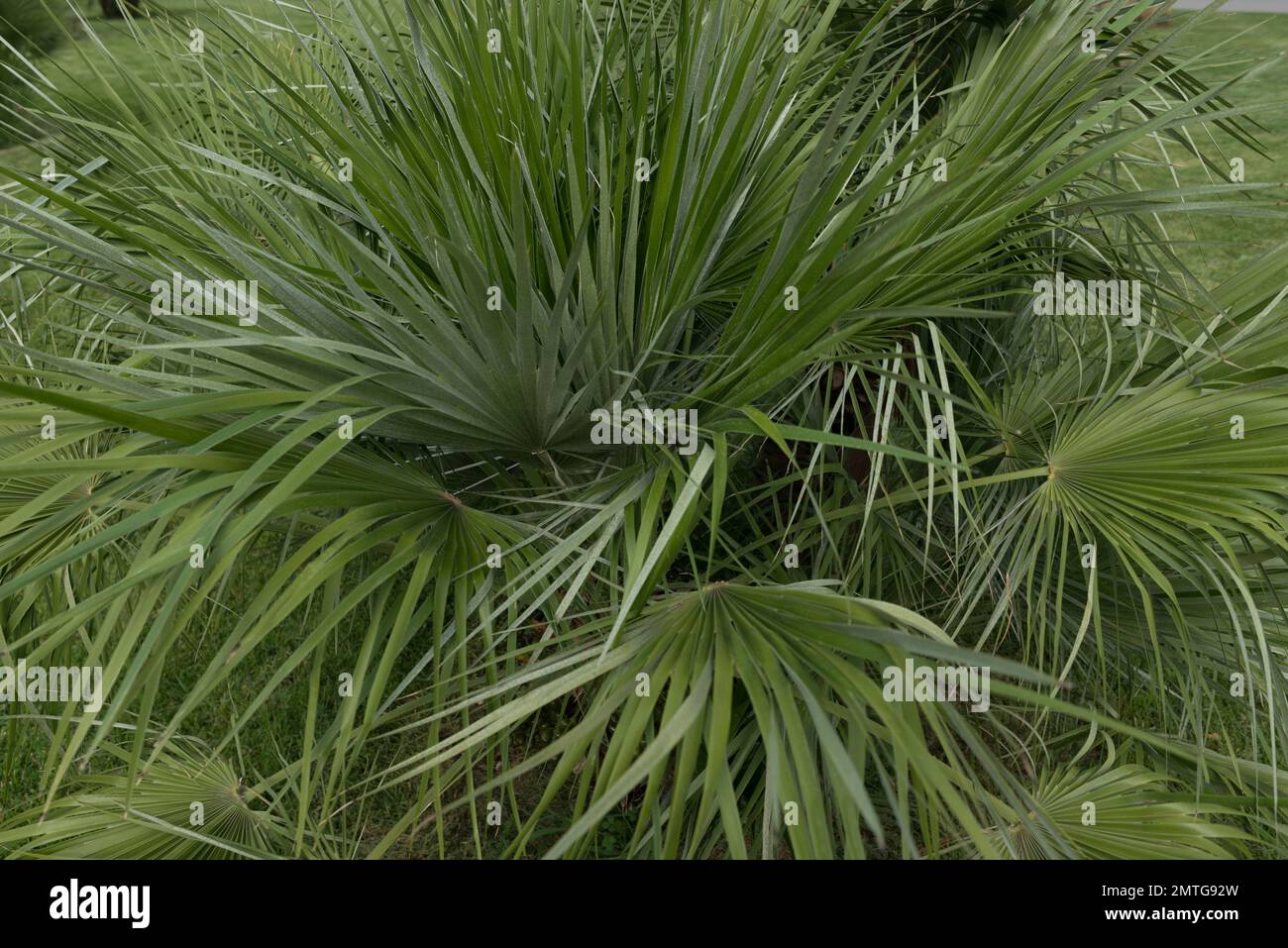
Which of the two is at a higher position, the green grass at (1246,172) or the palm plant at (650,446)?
the green grass at (1246,172)

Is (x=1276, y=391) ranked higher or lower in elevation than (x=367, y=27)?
lower

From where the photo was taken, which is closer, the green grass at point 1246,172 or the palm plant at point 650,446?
the palm plant at point 650,446

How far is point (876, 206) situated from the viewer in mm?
2301

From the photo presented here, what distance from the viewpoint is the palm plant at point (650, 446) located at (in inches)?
56.6

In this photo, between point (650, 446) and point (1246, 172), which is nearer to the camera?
point (650, 446)

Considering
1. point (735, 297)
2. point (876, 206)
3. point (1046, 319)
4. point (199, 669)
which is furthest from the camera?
point (199, 669)

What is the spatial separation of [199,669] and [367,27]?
88.2 inches

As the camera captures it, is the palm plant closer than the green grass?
Yes

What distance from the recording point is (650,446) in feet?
5.77

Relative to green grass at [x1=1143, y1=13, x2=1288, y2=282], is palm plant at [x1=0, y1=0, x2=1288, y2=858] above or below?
below

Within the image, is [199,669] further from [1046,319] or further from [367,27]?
[1046,319]

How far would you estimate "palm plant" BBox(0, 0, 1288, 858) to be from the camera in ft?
4.71

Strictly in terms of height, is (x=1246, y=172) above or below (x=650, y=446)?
above
